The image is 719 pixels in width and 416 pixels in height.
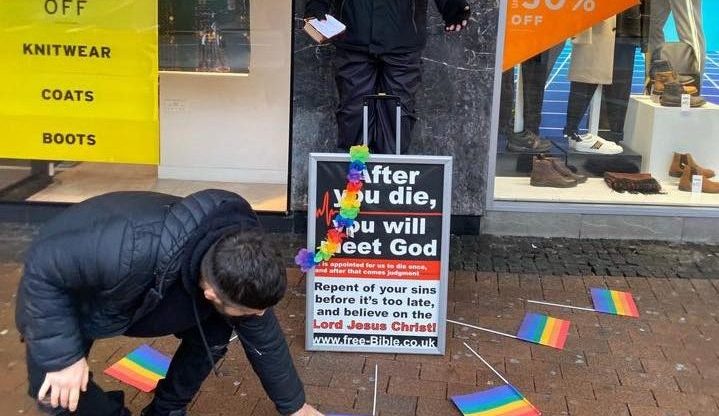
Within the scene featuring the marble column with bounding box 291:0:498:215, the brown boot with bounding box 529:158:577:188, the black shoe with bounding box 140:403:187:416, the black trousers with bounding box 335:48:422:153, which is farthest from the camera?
the brown boot with bounding box 529:158:577:188

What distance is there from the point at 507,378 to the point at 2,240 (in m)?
3.57

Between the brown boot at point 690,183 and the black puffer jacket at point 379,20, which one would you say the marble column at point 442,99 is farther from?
the brown boot at point 690,183

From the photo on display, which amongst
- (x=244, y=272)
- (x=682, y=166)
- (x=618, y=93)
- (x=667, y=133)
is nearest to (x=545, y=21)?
(x=618, y=93)

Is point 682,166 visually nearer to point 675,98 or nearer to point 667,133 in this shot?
point 667,133

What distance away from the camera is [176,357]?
9.82ft

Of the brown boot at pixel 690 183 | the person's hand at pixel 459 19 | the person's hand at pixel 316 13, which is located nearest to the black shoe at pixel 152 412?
the person's hand at pixel 316 13

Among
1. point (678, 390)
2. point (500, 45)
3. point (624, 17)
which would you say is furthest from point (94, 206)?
point (624, 17)

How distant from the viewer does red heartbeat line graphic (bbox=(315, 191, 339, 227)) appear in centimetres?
377

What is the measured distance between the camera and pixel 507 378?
12.1 ft

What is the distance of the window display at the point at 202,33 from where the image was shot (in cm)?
539

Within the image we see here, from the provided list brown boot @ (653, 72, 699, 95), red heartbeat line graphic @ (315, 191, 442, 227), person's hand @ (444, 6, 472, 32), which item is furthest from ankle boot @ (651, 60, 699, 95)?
red heartbeat line graphic @ (315, 191, 442, 227)

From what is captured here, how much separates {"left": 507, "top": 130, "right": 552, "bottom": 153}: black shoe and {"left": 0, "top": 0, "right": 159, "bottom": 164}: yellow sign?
2.44 meters

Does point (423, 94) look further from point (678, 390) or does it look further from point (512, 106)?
point (678, 390)

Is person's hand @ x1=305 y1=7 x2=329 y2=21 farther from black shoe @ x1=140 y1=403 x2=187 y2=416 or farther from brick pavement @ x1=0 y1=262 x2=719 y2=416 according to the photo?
black shoe @ x1=140 y1=403 x2=187 y2=416
